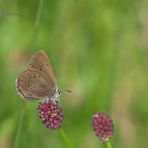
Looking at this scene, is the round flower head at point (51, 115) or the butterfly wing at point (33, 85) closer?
the round flower head at point (51, 115)

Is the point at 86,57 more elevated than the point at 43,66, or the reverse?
the point at 43,66

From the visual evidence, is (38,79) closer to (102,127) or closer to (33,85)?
(33,85)

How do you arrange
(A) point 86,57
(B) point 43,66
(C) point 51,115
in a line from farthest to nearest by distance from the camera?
(A) point 86,57 → (B) point 43,66 → (C) point 51,115

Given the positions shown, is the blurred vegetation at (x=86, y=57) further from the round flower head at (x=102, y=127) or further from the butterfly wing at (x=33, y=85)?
the round flower head at (x=102, y=127)

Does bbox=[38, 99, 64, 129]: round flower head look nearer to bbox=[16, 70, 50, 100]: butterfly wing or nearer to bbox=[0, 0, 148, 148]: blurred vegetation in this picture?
bbox=[16, 70, 50, 100]: butterfly wing

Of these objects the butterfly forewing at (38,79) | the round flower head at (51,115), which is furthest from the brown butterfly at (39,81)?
the round flower head at (51,115)

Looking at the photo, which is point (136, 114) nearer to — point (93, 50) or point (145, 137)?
point (145, 137)

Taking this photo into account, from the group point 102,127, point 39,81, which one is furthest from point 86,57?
point 102,127
